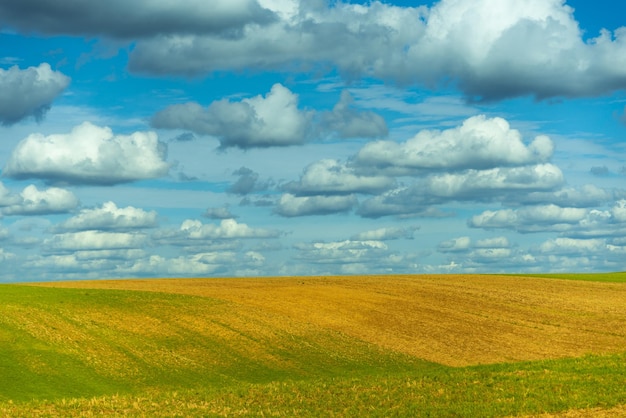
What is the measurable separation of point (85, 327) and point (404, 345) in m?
20.7

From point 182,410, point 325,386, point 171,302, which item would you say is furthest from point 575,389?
point 171,302

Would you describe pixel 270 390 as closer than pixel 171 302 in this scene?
Yes

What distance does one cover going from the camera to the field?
31.0m

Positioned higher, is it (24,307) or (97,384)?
(24,307)

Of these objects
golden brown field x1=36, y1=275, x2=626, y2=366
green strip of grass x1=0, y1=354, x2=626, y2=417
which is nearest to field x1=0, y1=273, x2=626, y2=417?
green strip of grass x1=0, y1=354, x2=626, y2=417

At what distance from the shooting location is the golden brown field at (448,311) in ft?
170

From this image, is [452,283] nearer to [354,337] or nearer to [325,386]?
[354,337]

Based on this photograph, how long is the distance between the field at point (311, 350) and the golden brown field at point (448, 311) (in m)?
0.20

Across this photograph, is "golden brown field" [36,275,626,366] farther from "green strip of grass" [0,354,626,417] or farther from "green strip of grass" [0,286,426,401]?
"green strip of grass" [0,354,626,417]

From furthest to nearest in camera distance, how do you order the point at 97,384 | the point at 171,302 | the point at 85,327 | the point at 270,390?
1. the point at 171,302
2. the point at 85,327
3. the point at 97,384
4. the point at 270,390

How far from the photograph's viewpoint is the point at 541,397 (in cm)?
3027

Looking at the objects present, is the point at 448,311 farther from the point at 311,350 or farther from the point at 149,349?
the point at 149,349

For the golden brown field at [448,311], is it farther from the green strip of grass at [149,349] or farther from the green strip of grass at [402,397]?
the green strip of grass at [402,397]

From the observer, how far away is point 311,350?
48.9 metres
